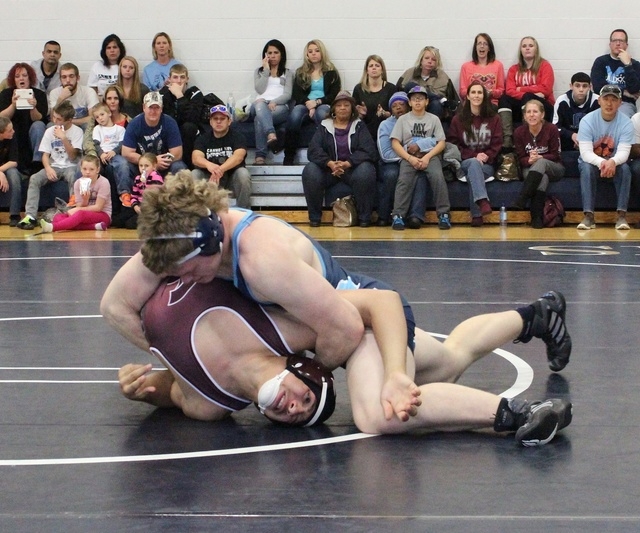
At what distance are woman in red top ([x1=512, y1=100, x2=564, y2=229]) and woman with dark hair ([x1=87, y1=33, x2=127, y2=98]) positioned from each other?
13.9ft

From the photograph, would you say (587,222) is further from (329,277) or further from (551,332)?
(329,277)

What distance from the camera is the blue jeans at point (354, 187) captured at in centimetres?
992

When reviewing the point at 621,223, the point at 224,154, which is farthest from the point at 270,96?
the point at 621,223

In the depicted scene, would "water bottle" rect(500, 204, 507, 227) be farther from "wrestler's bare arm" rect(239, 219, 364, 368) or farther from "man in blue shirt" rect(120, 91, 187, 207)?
"wrestler's bare arm" rect(239, 219, 364, 368)

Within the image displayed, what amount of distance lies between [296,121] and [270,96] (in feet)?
1.55

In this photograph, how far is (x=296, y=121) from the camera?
35.6 ft


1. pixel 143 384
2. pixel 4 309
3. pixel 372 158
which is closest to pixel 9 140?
pixel 372 158

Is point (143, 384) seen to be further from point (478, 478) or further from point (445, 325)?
point (445, 325)

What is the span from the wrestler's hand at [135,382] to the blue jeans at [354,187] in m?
6.69

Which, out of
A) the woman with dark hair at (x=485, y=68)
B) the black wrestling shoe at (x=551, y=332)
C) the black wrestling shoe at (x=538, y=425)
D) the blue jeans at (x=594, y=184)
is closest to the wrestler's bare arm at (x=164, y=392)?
the black wrestling shoe at (x=538, y=425)

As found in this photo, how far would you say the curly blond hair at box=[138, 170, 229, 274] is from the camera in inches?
113

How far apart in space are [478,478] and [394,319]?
1.93ft

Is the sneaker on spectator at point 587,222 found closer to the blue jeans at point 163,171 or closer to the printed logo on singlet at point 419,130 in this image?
the printed logo on singlet at point 419,130

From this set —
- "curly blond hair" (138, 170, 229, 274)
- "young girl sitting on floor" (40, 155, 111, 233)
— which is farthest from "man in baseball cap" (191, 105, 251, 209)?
"curly blond hair" (138, 170, 229, 274)
